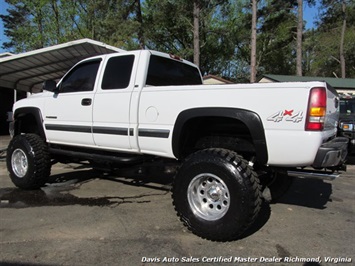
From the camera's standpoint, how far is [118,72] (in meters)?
5.22

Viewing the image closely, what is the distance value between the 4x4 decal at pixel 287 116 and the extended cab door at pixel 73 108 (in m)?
2.81

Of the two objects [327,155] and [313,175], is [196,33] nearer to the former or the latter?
[313,175]

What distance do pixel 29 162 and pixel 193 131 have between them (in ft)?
10.4

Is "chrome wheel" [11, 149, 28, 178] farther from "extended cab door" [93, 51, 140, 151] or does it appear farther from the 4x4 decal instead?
the 4x4 decal

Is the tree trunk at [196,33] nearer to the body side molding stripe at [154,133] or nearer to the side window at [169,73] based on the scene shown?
the side window at [169,73]

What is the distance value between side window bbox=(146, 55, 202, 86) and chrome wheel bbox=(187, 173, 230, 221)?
1.62 metres

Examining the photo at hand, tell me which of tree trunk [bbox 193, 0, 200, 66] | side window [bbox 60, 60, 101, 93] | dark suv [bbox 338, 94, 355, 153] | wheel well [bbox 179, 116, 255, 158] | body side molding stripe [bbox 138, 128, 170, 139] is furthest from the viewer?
tree trunk [bbox 193, 0, 200, 66]

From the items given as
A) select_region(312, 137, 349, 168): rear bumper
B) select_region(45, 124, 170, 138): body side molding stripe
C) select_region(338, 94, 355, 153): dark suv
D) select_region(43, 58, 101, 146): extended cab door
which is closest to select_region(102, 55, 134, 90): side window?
select_region(43, 58, 101, 146): extended cab door

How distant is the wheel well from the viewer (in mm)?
4348

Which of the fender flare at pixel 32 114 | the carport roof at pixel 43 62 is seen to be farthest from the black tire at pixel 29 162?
the carport roof at pixel 43 62

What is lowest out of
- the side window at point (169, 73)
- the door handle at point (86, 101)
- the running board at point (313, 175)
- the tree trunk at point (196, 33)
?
the running board at point (313, 175)

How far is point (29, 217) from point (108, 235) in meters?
1.37

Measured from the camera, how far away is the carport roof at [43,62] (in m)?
11.3

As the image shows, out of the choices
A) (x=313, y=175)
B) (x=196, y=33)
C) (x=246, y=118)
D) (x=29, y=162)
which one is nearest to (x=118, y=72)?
(x=246, y=118)
